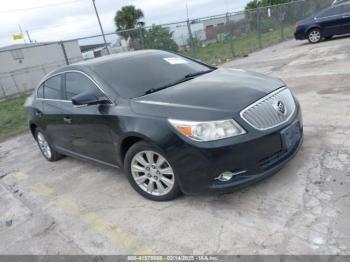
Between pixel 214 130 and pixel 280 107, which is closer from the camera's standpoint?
pixel 214 130

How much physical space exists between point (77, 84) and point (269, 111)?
2.53 meters

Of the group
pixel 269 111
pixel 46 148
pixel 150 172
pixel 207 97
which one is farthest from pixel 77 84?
pixel 269 111

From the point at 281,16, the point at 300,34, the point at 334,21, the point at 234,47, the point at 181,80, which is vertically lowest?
the point at 234,47

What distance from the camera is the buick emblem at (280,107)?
137 inches

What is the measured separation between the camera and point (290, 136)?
11.4 ft

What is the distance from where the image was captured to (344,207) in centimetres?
302

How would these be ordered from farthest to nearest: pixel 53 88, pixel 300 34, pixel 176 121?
pixel 300 34 < pixel 53 88 < pixel 176 121

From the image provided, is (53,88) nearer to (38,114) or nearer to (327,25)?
(38,114)

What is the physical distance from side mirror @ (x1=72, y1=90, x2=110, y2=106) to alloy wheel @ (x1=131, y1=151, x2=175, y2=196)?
0.78 m

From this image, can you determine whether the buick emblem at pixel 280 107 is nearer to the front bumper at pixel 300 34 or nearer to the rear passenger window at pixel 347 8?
the rear passenger window at pixel 347 8

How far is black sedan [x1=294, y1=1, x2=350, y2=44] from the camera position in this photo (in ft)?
45.5

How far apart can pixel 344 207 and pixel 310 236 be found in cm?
51

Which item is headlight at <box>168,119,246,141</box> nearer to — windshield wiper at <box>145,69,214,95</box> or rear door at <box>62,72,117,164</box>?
windshield wiper at <box>145,69,214,95</box>

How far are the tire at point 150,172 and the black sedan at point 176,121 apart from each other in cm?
1
